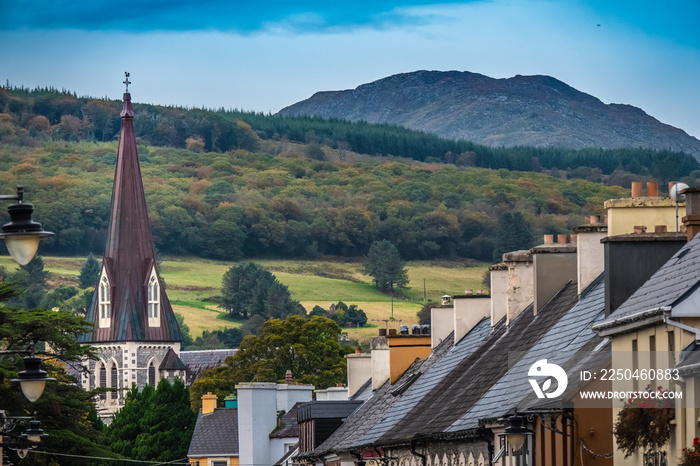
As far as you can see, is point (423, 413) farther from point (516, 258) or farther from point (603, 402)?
point (603, 402)

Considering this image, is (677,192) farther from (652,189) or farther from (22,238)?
(22,238)

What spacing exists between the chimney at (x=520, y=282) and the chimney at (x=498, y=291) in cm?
188

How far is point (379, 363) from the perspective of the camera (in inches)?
1839

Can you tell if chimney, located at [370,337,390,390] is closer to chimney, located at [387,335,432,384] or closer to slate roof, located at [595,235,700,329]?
chimney, located at [387,335,432,384]

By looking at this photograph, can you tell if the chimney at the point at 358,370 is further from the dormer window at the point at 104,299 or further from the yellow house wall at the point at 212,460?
the dormer window at the point at 104,299

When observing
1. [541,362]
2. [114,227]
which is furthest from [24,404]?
[114,227]

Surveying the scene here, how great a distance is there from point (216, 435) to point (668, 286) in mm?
54130

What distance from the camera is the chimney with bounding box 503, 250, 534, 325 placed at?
102ft

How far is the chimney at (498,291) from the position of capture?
109 ft

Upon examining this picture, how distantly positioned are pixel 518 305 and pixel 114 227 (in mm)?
164567

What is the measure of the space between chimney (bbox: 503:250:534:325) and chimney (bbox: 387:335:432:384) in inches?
487

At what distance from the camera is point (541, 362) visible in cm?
2317

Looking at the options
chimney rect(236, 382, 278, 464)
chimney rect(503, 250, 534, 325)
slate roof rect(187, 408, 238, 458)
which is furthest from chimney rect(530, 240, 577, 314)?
slate roof rect(187, 408, 238, 458)

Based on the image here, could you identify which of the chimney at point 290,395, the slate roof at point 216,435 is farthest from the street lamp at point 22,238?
the slate roof at point 216,435
